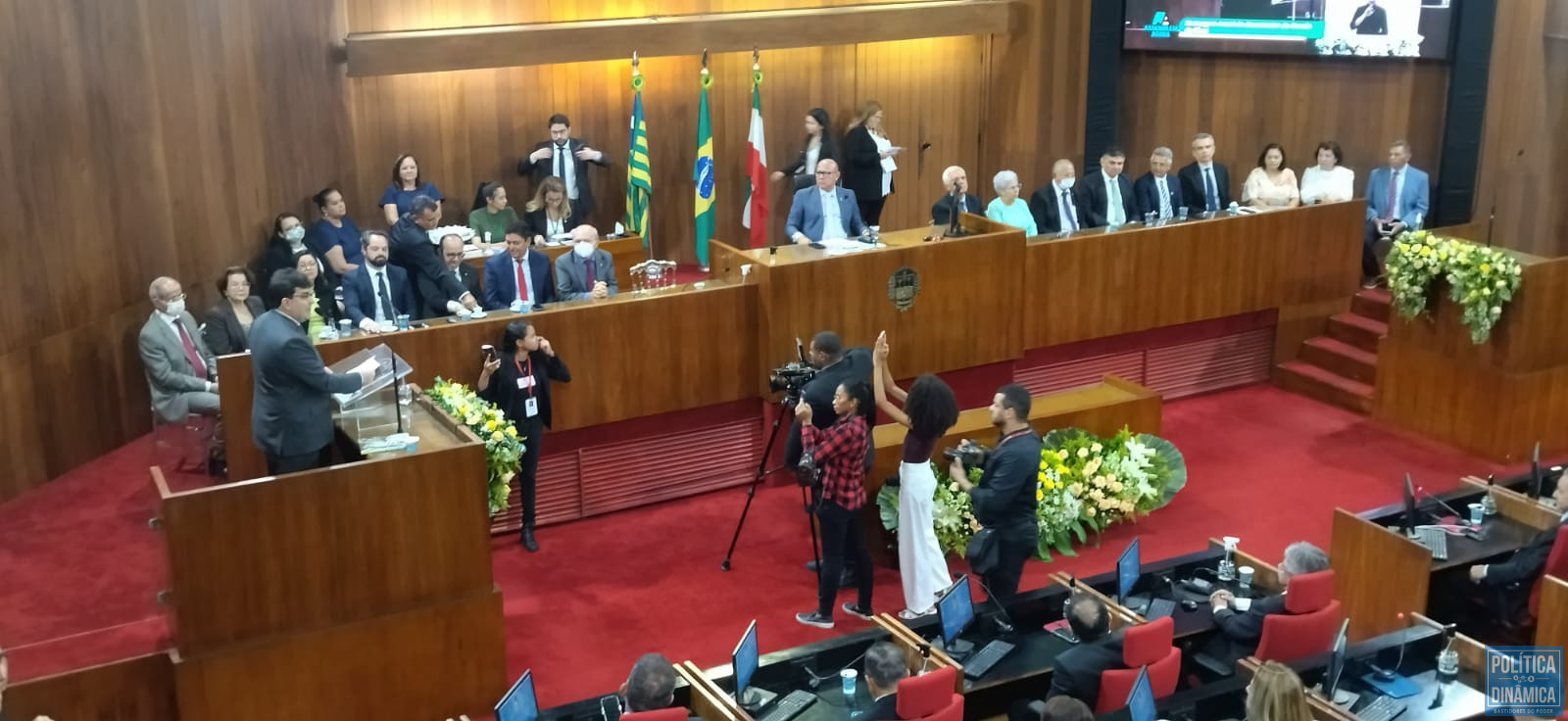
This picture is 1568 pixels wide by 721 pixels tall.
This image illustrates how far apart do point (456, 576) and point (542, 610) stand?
114 cm

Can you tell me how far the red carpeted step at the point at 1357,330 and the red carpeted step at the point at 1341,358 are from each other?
0.13ft

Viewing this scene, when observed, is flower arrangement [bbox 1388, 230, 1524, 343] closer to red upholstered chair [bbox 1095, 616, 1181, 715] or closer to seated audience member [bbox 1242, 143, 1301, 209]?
seated audience member [bbox 1242, 143, 1301, 209]

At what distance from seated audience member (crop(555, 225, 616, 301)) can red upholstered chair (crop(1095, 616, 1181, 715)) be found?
395cm

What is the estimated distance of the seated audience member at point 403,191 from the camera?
10.5 meters

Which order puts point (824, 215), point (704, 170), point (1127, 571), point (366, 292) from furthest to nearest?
point (704, 170), point (824, 215), point (366, 292), point (1127, 571)

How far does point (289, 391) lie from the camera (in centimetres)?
614

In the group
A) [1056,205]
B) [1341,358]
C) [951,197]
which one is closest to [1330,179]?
[1341,358]

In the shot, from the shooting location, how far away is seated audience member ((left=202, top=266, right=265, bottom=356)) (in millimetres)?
8094

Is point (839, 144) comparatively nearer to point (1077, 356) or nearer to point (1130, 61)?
point (1130, 61)

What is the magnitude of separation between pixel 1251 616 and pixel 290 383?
3910 millimetres

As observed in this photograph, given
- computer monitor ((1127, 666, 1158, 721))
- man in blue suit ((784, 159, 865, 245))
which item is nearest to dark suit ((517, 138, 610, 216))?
man in blue suit ((784, 159, 865, 245))

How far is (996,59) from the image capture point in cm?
1353

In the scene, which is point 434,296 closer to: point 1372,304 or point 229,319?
point 229,319

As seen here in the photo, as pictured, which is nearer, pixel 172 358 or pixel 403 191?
pixel 172 358
